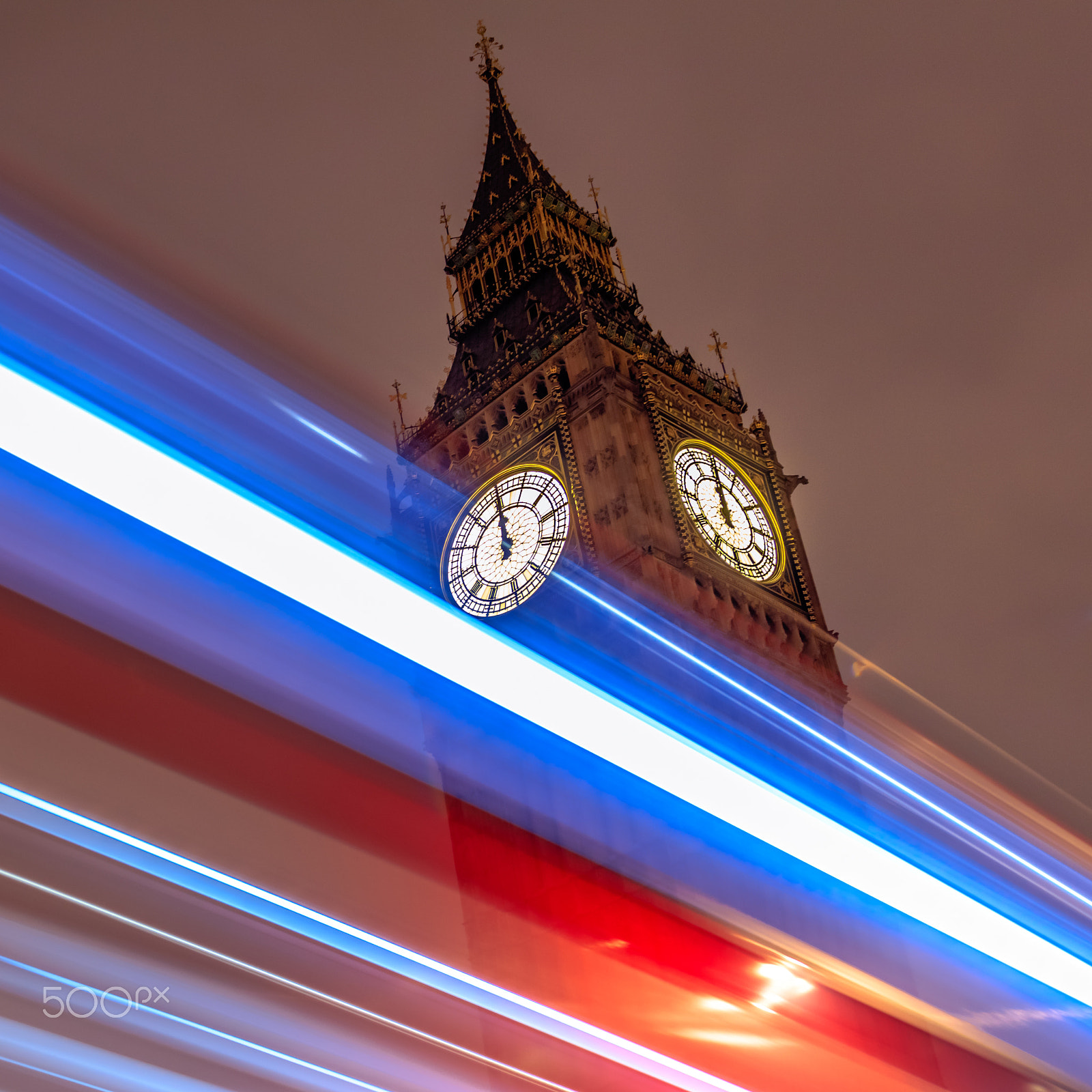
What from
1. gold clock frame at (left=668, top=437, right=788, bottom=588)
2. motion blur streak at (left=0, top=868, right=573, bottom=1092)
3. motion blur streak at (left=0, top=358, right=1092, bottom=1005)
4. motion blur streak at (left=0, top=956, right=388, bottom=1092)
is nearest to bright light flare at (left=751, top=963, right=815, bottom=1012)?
motion blur streak at (left=0, top=358, right=1092, bottom=1005)

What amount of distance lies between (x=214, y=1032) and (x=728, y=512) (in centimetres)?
3990

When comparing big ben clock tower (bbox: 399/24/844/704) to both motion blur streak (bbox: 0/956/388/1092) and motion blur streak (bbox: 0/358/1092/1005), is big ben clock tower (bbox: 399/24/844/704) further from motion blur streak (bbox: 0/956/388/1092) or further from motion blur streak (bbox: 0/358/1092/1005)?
motion blur streak (bbox: 0/956/388/1092)

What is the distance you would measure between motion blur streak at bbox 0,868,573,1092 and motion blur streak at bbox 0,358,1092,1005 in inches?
Result: 15.2

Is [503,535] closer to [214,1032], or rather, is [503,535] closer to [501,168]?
[501,168]

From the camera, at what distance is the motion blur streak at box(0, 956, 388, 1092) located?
4.79m

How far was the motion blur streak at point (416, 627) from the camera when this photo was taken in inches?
221

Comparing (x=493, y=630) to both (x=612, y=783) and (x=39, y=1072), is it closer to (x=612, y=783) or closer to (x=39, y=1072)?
(x=612, y=783)

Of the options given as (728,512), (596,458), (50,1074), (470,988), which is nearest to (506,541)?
(596,458)

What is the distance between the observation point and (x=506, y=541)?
39.5 m

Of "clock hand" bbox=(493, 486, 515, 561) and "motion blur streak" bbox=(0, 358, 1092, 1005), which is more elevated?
"clock hand" bbox=(493, 486, 515, 561)

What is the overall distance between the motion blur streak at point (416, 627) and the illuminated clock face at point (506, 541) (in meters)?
28.7

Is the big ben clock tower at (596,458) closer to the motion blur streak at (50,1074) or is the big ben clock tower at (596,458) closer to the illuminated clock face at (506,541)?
the illuminated clock face at (506,541)

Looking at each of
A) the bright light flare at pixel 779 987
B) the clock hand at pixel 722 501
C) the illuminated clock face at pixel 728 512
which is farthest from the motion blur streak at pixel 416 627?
the clock hand at pixel 722 501

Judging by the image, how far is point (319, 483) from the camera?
9.54 m
